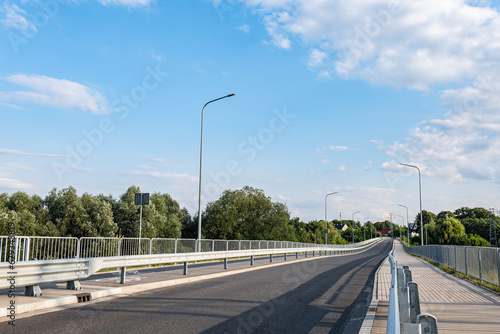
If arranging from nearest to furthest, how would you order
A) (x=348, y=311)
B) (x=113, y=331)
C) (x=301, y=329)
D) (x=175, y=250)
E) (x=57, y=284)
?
(x=113, y=331)
(x=301, y=329)
(x=348, y=311)
(x=57, y=284)
(x=175, y=250)

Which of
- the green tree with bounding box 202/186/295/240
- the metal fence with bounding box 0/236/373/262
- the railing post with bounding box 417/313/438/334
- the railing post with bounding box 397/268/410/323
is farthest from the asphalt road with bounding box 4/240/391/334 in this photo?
the green tree with bounding box 202/186/295/240

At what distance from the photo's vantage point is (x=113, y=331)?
21.0ft

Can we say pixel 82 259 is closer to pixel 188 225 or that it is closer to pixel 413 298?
pixel 413 298

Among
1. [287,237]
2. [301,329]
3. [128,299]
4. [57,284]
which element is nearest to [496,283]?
[301,329]

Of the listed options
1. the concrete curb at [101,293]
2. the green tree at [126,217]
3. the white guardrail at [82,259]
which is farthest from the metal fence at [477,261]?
the green tree at [126,217]

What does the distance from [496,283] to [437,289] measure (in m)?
1.82

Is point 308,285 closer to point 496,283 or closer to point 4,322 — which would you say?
point 496,283

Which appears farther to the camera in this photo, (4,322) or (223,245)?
(223,245)

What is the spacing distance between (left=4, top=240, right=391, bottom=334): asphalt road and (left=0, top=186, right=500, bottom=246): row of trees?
123 ft

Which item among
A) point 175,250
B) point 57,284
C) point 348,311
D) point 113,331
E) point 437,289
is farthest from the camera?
point 175,250

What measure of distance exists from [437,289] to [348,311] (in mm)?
4842

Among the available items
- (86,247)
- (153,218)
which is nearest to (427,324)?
(86,247)

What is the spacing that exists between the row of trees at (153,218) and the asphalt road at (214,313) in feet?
123

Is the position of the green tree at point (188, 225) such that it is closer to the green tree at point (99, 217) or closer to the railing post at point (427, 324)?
the green tree at point (99, 217)
